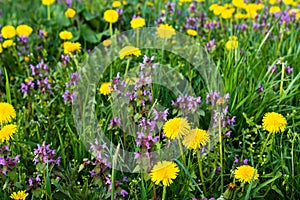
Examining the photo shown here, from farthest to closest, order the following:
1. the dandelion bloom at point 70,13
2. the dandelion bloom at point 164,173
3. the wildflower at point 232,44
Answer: the dandelion bloom at point 70,13
the wildflower at point 232,44
the dandelion bloom at point 164,173

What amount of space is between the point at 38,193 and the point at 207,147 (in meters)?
0.81

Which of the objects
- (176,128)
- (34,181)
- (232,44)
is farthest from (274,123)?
(34,181)

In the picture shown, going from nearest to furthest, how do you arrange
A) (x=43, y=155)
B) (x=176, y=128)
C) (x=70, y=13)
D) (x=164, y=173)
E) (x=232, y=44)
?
1. (x=164, y=173)
2. (x=176, y=128)
3. (x=43, y=155)
4. (x=232, y=44)
5. (x=70, y=13)

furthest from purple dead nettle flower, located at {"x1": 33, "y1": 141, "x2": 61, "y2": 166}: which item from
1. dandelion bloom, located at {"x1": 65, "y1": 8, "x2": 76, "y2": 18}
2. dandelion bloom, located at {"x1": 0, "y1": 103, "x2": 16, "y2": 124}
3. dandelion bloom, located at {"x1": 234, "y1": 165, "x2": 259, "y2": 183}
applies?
dandelion bloom, located at {"x1": 65, "y1": 8, "x2": 76, "y2": 18}

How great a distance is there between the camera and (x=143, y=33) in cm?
328

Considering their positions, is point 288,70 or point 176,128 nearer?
point 176,128

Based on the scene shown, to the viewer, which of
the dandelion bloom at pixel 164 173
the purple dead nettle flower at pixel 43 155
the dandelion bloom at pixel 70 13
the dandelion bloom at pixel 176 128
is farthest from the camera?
the dandelion bloom at pixel 70 13

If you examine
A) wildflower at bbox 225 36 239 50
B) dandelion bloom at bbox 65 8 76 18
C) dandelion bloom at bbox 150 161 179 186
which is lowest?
dandelion bloom at bbox 150 161 179 186

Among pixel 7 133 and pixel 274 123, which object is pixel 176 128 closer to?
pixel 274 123

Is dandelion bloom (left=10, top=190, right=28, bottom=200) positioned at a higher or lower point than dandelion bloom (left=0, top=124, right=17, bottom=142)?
lower

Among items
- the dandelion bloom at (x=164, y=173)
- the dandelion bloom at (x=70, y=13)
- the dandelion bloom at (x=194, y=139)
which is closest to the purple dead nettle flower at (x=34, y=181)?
the dandelion bloom at (x=164, y=173)

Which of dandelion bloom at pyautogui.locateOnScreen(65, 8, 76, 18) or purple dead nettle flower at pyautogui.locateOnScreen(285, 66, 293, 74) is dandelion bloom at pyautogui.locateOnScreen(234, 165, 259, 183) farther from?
dandelion bloom at pyautogui.locateOnScreen(65, 8, 76, 18)

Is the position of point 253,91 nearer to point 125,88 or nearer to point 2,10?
point 125,88

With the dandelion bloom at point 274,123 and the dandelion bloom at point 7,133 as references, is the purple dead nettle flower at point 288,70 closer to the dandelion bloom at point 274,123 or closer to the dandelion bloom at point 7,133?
the dandelion bloom at point 274,123
